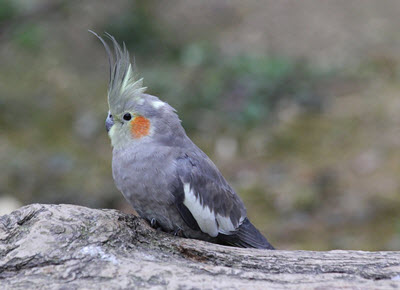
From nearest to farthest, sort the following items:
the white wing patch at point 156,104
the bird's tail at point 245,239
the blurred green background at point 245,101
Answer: the white wing patch at point 156,104
the bird's tail at point 245,239
the blurred green background at point 245,101

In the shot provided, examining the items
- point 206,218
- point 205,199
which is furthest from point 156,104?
point 206,218

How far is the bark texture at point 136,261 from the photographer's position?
3.54 m

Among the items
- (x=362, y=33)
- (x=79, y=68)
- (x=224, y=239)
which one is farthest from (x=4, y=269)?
(x=362, y=33)

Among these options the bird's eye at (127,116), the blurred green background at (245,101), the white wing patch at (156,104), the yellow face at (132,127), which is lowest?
the yellow face at (132,127)

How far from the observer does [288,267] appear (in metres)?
3.94

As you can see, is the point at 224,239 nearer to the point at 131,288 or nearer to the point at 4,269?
the point at 131,288

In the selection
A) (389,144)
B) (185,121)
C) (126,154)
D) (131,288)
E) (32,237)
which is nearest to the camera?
(131,288)

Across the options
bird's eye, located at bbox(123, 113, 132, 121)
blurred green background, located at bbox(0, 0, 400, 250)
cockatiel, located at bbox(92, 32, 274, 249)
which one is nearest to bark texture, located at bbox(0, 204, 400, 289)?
cockatiel, located at bbox(92, 32, 274, 249)

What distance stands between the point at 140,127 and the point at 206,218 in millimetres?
905

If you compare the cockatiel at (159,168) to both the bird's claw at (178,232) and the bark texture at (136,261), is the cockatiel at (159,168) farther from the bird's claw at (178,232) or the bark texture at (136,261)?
the bark texture at (136,261)

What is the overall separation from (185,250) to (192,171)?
753 mm

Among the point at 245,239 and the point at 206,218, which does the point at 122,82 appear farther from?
the point at 245,239

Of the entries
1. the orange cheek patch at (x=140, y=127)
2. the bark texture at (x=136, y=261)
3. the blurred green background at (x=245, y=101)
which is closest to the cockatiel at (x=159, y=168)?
the orange cheek patch at (x=140, y=127)

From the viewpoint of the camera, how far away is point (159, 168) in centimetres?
447
